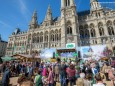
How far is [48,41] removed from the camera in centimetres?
5534

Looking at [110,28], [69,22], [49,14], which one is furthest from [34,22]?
[110,28]

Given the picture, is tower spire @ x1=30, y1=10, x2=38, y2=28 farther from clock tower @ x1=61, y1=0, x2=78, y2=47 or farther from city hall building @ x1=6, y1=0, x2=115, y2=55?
clock tower @ x1=61, y1=0, x2=78, y2=47

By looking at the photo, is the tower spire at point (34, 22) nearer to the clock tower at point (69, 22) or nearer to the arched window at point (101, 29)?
the clock tower at point (69, 22)

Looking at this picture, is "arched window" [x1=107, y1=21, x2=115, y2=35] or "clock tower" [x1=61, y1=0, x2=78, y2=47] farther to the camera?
"clock tower" [x1=61, y1=0, x2=78, y2=47]

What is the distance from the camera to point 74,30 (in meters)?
47.2

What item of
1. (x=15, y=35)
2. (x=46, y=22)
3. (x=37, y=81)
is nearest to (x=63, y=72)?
(x=37, y=81)

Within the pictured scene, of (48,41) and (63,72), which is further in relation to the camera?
(48,41)

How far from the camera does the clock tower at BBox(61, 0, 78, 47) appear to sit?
1841 inches

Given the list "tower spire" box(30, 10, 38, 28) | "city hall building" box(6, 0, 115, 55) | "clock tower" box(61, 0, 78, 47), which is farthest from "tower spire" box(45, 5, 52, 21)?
"clock tower" box(61, 0, 78, 47)

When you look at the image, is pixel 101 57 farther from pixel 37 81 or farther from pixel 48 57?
pixel 37 81

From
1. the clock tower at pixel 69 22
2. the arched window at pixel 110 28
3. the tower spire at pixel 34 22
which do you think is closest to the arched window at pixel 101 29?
the arched window at pixel 110 28

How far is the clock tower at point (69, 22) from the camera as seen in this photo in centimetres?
4677

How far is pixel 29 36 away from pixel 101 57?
4864cm

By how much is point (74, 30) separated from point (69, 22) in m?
5.61
